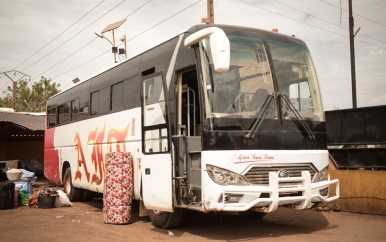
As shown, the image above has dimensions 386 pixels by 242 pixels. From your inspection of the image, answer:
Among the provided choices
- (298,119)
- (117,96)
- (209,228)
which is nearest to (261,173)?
(298,119)

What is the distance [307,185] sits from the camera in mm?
6926

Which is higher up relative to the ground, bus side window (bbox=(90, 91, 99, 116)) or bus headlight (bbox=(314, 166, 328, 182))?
bus side window (bbox=(90, 91, 99, 116))

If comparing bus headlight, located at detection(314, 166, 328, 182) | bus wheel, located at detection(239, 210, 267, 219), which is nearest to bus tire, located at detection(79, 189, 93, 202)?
bus wheel, located at detection(239, 210, 267, 219)

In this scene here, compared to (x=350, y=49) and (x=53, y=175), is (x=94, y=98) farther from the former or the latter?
(x=350, y=49)

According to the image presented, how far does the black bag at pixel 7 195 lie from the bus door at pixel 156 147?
5981 mm

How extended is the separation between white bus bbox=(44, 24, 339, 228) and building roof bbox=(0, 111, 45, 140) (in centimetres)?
1532

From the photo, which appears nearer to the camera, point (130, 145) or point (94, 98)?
point (130, 145)

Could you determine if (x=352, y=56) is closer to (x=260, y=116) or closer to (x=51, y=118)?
(x=51, y=118)

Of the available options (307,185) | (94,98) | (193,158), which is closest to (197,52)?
(193,158)

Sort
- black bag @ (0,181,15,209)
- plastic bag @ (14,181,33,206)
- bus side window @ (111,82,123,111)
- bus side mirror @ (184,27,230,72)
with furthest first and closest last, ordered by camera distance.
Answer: plastic bag @ (14,181,33,206) < black bag @ (0,181,15,209) < bus side window @ (111,82,123,111) < bus side mirror @ (184,27,230,72)

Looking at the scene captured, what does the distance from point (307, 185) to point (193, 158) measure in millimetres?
1967

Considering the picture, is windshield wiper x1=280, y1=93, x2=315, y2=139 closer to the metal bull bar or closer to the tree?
the metal bull bar

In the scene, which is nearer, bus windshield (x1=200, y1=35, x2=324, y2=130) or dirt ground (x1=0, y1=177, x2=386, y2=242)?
bus windshield (x1=200, y1=35, x2=324, y2=130)

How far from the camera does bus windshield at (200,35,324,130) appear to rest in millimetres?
6773
